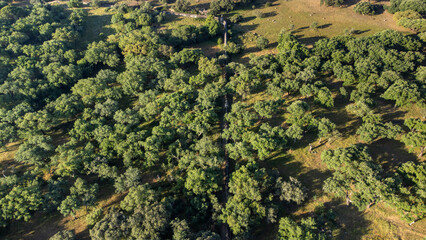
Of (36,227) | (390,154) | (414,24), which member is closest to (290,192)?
(390,154)

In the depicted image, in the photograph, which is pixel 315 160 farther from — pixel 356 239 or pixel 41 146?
pixel 41 146

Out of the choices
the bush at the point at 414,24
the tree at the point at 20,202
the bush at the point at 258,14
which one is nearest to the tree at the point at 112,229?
the tree at the point at 20,202

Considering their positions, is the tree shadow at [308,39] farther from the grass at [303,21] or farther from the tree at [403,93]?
the tree at [403,93]

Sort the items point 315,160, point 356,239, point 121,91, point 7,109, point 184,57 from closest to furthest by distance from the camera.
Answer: point 356,239, point 315,160, point 7,109, point 121,91, point 184,57

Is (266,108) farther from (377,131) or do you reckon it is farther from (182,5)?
(182,5)

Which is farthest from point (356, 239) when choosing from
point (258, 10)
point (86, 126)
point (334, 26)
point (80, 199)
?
point (258, 10)

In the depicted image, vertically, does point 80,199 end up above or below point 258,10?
below
